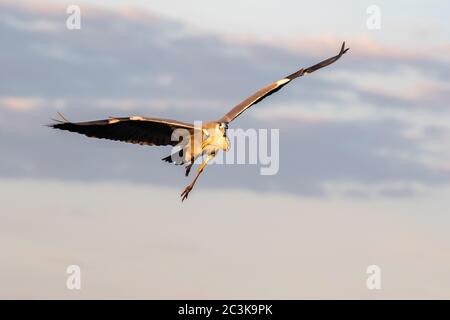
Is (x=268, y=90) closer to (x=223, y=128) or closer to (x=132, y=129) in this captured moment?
(x=223, y=128)

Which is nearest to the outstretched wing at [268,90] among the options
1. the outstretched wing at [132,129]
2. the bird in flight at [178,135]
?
the bird in flight at [178,135]

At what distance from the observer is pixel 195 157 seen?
4169 centimetres

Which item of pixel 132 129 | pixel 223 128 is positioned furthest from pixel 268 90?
pixel 132 129

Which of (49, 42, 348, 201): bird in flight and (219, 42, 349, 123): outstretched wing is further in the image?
(219, 42, 349, 123): outstretched wing

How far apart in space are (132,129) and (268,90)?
5.50m

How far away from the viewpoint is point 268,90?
1732 inches

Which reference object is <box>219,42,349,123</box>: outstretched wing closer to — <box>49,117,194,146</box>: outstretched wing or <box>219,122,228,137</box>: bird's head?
<box>219,122,228,137</box>: bird's head

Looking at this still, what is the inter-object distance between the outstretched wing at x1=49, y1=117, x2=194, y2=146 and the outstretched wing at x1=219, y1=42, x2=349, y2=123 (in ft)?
6.33

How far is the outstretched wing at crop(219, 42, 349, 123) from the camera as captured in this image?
140 feet

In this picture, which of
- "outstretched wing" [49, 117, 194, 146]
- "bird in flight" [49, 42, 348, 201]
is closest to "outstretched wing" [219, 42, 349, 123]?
"bird in flight" [49, 42, 348, 201]

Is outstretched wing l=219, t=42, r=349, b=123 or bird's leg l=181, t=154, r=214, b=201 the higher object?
outstretched wing l=219, t=42, r=349, b=123
